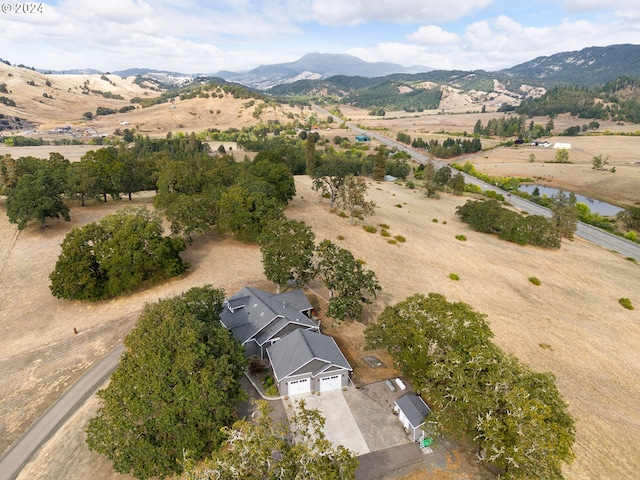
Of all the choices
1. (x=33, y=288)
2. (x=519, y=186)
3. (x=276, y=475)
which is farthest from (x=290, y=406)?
(x=519, y=186)

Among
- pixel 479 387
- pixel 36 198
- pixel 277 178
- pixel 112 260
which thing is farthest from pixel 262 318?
pixel 36 198

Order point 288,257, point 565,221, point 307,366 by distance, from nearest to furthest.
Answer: point 307,366, point 288,257, point 565,221

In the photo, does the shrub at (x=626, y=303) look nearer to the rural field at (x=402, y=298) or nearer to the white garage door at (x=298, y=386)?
the rural field at (x=402, y=298)

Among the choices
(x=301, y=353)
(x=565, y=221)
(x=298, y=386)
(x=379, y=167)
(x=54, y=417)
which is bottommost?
(x=54, y=417)

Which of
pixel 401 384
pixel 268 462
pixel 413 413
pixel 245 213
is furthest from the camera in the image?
pixel 245 213

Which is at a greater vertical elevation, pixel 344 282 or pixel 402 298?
pixel 344 282

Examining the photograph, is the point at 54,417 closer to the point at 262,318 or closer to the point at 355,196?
the point at 262,318

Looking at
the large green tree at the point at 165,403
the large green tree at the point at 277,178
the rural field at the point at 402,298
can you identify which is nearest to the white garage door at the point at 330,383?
the rural field at the point at 402,298

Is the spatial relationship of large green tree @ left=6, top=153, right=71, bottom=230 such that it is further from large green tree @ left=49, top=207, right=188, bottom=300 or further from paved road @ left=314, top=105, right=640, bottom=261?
paved road @ left=314, top=105, right=640, bottom=261
